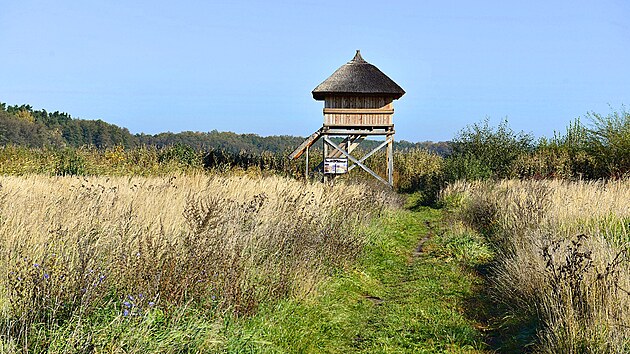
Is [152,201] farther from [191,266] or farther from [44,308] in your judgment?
[44,308]

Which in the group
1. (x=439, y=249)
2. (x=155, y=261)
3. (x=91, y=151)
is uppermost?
(x=91, y=151)

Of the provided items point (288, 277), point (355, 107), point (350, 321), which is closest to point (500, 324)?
point (350, 321)

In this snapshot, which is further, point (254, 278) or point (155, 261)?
point (254, 278)

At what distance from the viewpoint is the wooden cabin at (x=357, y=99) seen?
85.0 feet

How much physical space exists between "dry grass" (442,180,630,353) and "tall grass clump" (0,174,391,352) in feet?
8.61

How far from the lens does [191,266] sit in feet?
19.8

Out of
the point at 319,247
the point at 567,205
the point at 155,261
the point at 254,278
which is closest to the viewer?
the point at 155,261

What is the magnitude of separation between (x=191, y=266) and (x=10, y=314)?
1.81 m

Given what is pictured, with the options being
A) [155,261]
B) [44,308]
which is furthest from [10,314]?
[155,261]

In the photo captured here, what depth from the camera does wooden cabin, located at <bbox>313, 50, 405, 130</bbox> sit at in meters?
25.9

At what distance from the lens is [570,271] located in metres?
6.18

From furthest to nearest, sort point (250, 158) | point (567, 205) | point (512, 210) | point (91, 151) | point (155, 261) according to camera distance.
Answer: point (250, 158) < point (91, 151) < point (512, 210) < point (567, 205) < point (155, 261)

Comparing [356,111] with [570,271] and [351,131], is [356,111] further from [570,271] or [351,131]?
[570,271]

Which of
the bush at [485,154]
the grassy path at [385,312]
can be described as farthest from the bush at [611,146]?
the grassy path at [385,312]
